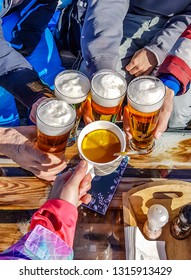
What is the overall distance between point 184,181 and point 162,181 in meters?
0.07

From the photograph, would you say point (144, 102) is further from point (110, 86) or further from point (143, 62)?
point (143, 62)

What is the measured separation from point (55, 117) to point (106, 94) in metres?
0.18

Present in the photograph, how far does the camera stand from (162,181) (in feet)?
4.76

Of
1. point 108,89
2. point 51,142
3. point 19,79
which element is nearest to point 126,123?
point 108,89

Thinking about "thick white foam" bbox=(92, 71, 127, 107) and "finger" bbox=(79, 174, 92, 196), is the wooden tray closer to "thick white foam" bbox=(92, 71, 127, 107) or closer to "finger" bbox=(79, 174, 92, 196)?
"finger" bbox=(79, 174, 92, 196)

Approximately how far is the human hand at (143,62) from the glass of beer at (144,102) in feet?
1.57

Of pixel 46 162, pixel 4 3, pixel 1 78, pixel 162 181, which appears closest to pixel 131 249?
pixel 162 181

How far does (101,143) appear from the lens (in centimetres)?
134

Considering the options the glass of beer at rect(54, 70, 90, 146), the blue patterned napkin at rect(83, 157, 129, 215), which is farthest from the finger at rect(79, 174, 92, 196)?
the glass of beer at rect(54, 70, 90, 146)

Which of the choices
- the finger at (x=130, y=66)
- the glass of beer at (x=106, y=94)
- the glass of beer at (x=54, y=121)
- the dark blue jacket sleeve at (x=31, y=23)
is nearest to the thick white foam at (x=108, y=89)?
the glass of beer at (x=106, y=94)

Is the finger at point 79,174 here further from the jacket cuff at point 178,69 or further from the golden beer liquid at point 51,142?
the jacket cuff at point 178,69

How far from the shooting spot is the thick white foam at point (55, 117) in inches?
49.3

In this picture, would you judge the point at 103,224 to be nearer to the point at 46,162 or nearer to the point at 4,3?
the point at 46,162
